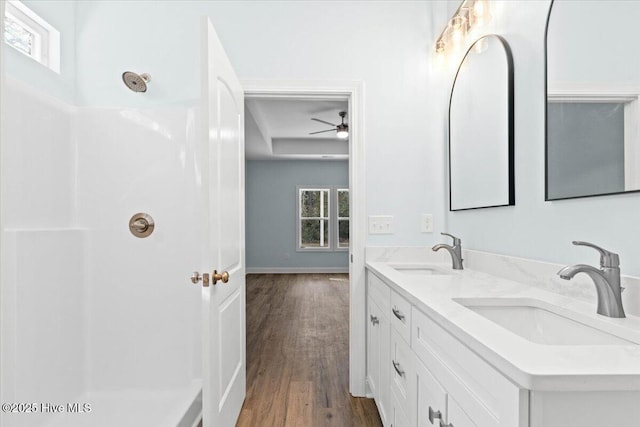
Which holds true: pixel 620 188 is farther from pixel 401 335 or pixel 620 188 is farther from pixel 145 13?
pixel 145 13

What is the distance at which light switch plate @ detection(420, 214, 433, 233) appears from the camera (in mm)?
2322

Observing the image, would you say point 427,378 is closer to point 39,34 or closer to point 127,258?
point 127,258

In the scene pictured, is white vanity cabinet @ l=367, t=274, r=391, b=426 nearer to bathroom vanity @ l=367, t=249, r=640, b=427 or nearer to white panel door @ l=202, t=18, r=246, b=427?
bathroom vanity @ l=367, t=249, r=640, b=427

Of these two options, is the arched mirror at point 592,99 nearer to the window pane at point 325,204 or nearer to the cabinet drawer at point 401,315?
the cabinet drawer at point 401,315

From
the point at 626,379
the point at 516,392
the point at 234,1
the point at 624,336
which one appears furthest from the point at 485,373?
the point at 234,1

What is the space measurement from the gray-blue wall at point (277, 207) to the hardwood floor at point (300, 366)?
2631 millimetres

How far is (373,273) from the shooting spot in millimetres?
2051

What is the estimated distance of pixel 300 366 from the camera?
2.73 meters

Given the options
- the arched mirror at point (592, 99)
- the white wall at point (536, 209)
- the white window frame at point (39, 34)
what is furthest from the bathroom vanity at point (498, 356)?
the white window frame at point (39, 34)

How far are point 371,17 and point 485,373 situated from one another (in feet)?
7.23

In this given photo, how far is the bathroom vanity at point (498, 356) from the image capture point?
642 mm

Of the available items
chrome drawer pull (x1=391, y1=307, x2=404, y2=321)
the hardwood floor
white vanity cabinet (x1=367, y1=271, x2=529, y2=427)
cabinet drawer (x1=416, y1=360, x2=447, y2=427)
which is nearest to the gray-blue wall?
the hardwood floor

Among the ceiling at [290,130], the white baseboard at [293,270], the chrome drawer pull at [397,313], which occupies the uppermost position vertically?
the ceiling at [290,130]

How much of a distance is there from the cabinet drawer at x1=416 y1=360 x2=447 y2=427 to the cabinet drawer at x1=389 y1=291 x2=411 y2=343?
0.49ft
